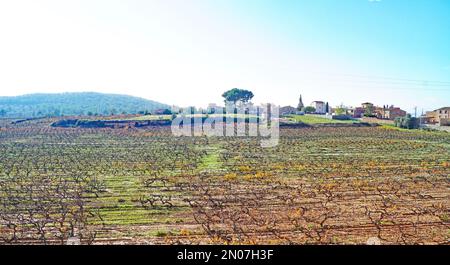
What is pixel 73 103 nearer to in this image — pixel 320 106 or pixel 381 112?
pixel 320 106

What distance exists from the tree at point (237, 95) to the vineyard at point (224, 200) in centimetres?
4035

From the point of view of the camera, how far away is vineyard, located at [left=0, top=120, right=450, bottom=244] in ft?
20.5

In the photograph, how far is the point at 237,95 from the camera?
5597 cm

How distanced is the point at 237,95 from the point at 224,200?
1888 inches

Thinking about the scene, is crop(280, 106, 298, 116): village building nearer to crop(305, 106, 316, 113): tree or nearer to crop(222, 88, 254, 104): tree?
crop(305, 106, 316, 113): tree

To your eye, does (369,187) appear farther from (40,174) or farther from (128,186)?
(40,174)

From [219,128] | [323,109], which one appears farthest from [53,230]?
[323,109]

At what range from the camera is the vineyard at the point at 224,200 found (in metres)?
6.24

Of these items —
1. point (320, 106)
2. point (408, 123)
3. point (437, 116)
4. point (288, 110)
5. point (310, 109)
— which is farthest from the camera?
point (320, 106)

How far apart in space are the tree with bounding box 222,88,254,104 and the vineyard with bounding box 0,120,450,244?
40.3 metres

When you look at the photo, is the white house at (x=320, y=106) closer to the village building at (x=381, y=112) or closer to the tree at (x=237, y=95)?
the village building at (x=381, y=112)

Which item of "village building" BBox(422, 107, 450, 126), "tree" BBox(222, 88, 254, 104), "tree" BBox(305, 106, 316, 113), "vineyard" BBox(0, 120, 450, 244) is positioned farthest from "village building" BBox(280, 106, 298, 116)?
"vineyard" BBox(0, 120, 450, 244)

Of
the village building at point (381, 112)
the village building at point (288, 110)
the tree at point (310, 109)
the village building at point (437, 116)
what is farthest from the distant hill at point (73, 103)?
the village building at point (437, 116)

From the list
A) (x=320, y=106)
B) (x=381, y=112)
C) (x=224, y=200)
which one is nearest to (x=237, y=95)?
(x=320, y=106)
